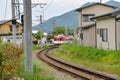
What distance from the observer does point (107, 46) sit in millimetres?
35969

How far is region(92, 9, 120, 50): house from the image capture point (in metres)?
32.8

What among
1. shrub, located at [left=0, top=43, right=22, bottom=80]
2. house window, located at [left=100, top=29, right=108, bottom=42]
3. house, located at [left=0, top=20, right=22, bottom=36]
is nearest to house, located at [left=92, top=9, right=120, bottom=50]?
house window, located at [left=100, top=29, right=108, bottom=42]

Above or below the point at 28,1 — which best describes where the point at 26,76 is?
below

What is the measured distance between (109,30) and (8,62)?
2593cm

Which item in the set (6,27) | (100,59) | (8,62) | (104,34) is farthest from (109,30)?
(6,27)

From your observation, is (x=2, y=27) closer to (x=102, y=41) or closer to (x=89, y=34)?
(x=89, y=34)

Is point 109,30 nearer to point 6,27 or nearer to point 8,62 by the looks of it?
point 8,62

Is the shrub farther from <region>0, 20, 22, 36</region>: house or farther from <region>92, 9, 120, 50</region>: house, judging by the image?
<region>0, 20, 22, 36</region>: house

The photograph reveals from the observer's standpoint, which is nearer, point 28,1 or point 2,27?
point 28,1

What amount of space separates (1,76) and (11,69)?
30cm

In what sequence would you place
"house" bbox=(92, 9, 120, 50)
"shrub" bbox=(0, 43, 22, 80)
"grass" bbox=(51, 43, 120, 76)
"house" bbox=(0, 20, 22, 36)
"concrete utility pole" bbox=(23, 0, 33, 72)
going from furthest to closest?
"house" bbox=(0, 20, 22, 36), "house" bbox=(92, 9, 120, 50), "grass" bbox=(51, 43, 120, 76), "concrete utility pole" bbox=(23, 0, 33, 72), "shrub" bbox=(0, 43, 22, 80)

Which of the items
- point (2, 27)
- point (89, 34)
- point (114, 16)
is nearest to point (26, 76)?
point (114, 16)

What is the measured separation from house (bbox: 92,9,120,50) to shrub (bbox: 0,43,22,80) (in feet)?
68.0

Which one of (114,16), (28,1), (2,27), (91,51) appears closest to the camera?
(28,1)
